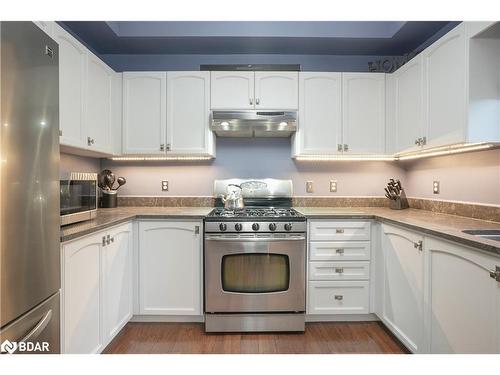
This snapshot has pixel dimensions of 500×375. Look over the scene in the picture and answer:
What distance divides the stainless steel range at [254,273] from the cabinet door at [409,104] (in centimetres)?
112

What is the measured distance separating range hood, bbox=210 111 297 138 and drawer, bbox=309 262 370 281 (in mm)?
1190

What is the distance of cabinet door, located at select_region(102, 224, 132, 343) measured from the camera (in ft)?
6.10

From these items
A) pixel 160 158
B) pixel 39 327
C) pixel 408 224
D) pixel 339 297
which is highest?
pixel 160 158

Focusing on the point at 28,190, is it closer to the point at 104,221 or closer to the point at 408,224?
the point at 104,221

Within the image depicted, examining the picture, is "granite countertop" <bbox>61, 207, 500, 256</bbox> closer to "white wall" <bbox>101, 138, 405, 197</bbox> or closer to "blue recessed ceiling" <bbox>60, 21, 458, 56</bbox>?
"white wall" <bbox>101, 138, 405, 197</bbox>

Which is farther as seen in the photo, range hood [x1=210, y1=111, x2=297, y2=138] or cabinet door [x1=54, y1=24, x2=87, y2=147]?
range hood [x1=210, y1=111, x2=297, y2=138]

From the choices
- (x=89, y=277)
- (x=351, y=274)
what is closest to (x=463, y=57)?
(x=351, y=274)

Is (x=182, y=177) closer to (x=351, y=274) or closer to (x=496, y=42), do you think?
(x=351, y=274)

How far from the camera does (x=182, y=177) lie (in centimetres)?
294

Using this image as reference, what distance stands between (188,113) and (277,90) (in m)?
0.82

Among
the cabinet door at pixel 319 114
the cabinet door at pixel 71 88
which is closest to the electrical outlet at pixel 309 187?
the cabinet door at pixel 319 114

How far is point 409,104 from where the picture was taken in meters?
2.34

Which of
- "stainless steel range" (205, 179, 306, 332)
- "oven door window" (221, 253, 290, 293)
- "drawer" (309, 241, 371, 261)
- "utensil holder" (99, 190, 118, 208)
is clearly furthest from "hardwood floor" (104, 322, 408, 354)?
"utensil holder" (99, 190, 118, 208)

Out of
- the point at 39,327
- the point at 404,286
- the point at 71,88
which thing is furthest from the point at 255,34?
the point at 39,327
